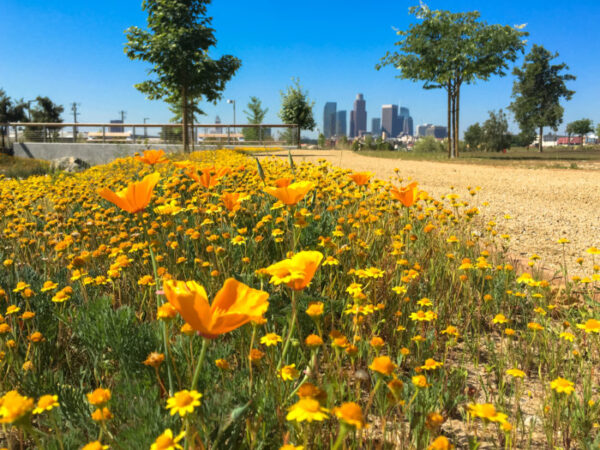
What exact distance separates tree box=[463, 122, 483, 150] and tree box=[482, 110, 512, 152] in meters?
2.36

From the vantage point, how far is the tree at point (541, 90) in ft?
126

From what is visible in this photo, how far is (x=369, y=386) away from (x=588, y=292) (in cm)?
185

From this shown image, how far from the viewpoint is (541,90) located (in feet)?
129

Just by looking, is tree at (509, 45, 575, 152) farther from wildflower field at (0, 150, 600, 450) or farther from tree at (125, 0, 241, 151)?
wildflower field at (0, 150, 600, 450)

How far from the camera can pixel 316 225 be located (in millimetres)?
2922

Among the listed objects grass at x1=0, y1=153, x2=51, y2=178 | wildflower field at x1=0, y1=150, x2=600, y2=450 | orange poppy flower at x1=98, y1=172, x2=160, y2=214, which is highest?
grass at x1=0, y1=153, x2=51, y2=178

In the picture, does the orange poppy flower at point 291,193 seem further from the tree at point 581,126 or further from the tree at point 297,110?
the tree at point 581,126

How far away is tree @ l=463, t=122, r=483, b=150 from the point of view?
55.0 metres

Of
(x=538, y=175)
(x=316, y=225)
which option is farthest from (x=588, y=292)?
(x=538, y=175)

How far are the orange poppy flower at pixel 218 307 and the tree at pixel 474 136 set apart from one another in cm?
5823

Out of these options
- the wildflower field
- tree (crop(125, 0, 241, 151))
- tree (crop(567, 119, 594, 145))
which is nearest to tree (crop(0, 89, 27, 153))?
tree (crop(125, 0, 241, 151))

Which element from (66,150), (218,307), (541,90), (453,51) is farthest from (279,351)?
(541,90)

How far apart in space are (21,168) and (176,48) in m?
7.05

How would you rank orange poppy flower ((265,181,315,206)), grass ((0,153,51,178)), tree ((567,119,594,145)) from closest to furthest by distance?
orange poppy flower ((265,181,315,206)) < grass ((0,153,51,178)) < tree ((567,119,594,145))
